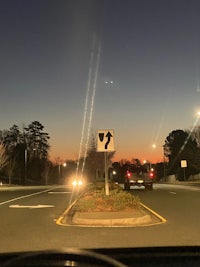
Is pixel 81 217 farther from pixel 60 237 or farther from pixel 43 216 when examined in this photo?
pixel 60 237

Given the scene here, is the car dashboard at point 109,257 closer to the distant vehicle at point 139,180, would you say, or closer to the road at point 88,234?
the road at point 88,234

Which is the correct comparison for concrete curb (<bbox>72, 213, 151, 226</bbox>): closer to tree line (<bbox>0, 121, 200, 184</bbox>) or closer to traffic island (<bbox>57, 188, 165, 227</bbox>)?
traffic island (<bbox>57, 188, 165, 227</bbox>)

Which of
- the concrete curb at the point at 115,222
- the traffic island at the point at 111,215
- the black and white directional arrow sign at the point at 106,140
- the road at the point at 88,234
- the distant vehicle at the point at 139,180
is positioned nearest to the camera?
the road at the point at 88,234

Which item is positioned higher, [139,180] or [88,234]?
[139,180]

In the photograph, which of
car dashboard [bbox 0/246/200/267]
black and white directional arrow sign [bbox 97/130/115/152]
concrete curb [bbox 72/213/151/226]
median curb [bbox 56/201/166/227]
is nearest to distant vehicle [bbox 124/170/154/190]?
black and white directional arrow sign [bbox 97/130/115/152]

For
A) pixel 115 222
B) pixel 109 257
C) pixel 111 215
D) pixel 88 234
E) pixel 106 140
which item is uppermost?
pixel 106 140

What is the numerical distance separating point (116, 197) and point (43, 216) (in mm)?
3455

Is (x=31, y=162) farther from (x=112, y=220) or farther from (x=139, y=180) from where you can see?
(x=112, y=220)

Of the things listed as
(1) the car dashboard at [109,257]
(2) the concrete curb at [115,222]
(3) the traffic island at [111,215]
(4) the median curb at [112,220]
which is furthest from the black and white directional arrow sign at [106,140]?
(1) the car dashboard at [109,257]

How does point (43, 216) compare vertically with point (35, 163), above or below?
below

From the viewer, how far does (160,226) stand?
14430mm

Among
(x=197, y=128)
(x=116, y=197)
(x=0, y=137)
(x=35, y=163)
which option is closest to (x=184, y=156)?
(x=197, y=128)

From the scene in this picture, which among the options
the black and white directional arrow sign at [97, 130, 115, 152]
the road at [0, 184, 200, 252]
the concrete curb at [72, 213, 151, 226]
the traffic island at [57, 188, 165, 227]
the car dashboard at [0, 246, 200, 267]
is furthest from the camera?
the black and white directional arrow sign at [97, 130, 115, 152]

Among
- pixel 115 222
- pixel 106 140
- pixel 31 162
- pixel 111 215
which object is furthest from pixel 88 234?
pixel 31 162
